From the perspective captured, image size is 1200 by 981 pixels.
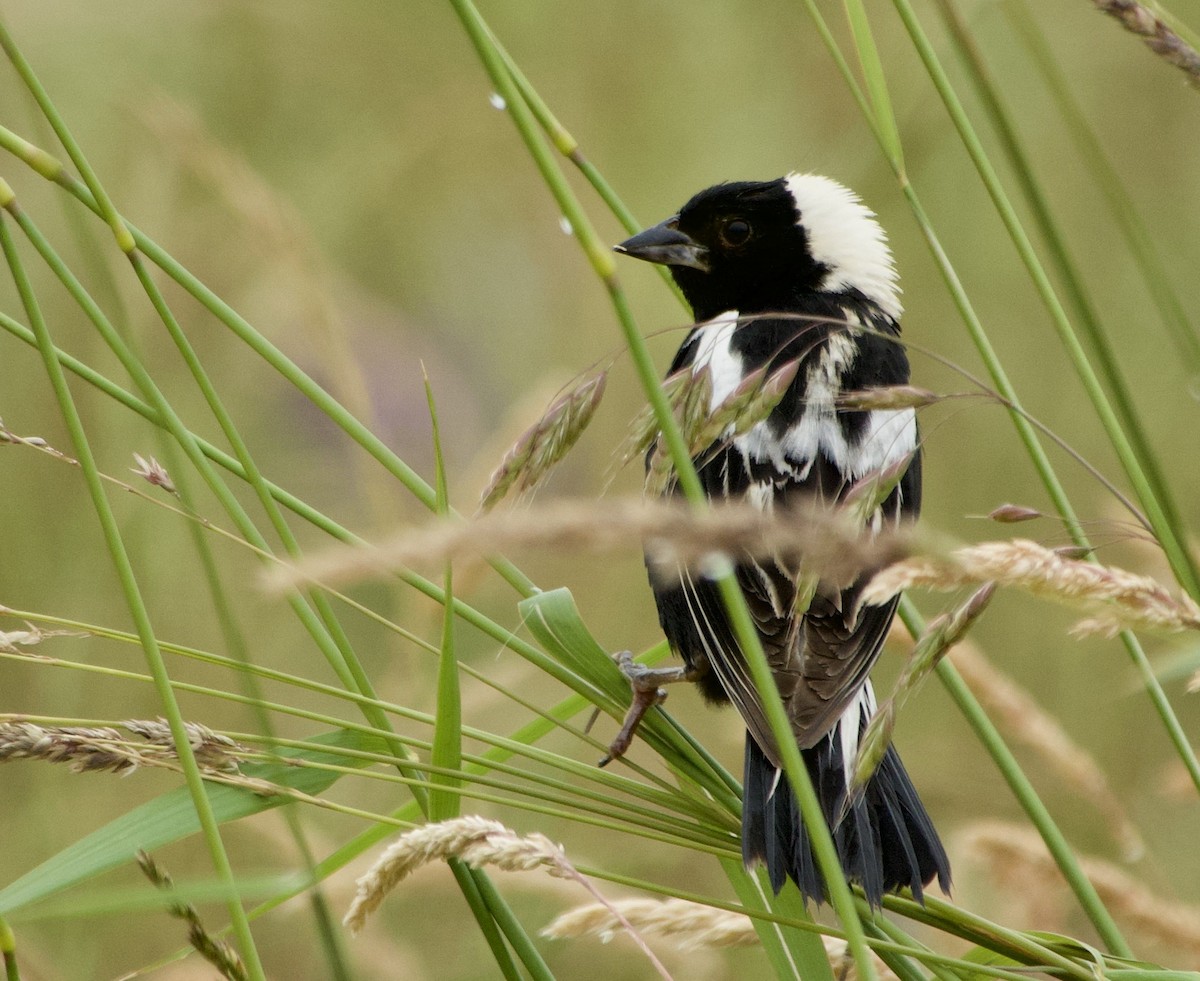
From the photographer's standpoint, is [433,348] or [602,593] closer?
[602,593]

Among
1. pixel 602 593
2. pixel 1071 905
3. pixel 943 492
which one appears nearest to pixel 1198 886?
pixel 1071 905

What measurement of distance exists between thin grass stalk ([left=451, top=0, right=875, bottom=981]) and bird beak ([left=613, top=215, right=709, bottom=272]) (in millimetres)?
1806

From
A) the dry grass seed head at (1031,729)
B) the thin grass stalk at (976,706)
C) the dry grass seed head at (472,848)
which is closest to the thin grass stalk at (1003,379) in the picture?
the thin grass stalk at (976,706)

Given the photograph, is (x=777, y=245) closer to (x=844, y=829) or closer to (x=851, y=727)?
(x=851, y=727)

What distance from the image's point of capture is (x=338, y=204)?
11.6ft

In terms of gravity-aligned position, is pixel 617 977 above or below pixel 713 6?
below

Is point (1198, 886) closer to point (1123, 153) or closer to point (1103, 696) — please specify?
point (1103, 696)

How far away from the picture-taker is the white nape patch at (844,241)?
Answer: 277 centimetres

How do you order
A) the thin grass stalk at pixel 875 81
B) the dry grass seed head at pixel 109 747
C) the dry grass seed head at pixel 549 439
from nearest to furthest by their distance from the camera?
the dry grass seed head at pixel 109 747
the dry grass seed head at pixel 549 439
the thin grass stalk at pixel 875 81

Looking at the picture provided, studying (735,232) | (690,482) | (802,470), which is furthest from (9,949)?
(735,232)

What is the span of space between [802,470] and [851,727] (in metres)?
0.42

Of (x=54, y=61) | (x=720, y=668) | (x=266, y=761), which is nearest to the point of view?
(x=266, y=761)

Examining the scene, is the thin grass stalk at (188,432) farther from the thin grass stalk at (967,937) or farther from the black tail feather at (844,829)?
the black tail feather at (844,829)

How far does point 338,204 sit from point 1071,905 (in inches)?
99.9
